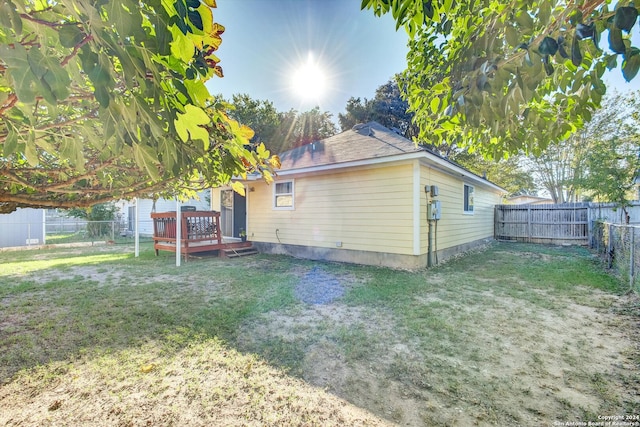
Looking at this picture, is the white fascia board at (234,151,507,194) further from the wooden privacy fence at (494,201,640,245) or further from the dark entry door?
the wooden privacy fence at (494,201,640,245)

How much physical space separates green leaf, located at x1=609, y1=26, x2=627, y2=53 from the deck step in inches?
350

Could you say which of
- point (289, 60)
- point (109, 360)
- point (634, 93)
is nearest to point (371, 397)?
point (109, 360)

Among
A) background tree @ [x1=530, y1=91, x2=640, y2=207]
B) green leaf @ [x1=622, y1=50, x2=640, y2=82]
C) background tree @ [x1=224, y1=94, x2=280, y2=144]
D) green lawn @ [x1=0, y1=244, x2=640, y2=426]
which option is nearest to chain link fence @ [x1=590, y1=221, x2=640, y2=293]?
green lawn @ [x1=0, y1=244, x2=640, y2=426]

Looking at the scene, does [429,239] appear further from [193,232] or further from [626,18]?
[193,232]

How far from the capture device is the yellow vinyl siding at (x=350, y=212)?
6980 mm

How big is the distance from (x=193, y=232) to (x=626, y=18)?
9164 millimetres

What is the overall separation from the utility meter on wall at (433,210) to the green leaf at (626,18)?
20.2 ft

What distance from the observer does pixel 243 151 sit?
1.40 m

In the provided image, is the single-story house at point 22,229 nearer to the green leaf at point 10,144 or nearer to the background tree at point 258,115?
the background tree at point 258,115

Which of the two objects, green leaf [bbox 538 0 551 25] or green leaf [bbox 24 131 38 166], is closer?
green leaf [bbox 24 131 38 166]

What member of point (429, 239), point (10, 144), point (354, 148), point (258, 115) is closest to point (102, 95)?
point (10, 144)

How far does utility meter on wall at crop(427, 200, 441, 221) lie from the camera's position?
7.15 metres

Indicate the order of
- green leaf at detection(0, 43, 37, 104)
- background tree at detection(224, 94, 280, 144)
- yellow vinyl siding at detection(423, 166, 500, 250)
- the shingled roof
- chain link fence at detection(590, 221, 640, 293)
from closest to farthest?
green leaf at detection(0, 43, 37, 104)
chain link fence at detection(590, 221, 640, 293)
the shingled roof
yellow vinyl siding at detection(423, 166, 500, 250)
background tree at detection(224, 94, 280, 144)

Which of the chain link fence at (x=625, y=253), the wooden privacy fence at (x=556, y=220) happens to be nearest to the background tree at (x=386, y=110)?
the wooden privacy fence at (x=556, y=220)
